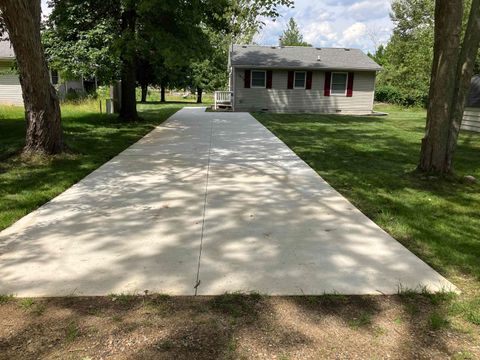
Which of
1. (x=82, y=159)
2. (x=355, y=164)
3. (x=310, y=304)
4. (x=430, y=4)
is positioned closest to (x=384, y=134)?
(x=355, y=164)

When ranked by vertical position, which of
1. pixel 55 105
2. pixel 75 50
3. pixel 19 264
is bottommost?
pixel 19 264

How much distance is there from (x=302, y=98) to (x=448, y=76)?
1700 centimetres

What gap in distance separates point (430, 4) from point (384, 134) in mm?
16705

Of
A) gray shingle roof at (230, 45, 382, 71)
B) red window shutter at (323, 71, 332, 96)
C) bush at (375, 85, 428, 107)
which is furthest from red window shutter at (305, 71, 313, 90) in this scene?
bush at (375, 85, 428, 107)

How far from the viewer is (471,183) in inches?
258

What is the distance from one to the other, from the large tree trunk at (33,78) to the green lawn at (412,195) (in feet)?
16.6

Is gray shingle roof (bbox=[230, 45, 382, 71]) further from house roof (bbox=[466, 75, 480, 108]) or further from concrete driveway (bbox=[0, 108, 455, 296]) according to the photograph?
concrete driveway (bbox=[0, 108, 455, 296])

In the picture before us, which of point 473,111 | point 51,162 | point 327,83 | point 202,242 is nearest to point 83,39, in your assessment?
point 51,162

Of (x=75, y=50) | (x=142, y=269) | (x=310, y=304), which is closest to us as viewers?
(x=310, y=304)

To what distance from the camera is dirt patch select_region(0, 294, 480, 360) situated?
2355 mm

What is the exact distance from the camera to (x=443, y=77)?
6.10 m

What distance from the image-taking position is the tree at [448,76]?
5988mm

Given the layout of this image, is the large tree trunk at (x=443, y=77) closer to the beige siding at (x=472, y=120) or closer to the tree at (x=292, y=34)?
the beige siding at (x=472, y=120)

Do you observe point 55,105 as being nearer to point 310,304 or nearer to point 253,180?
point 253,180
